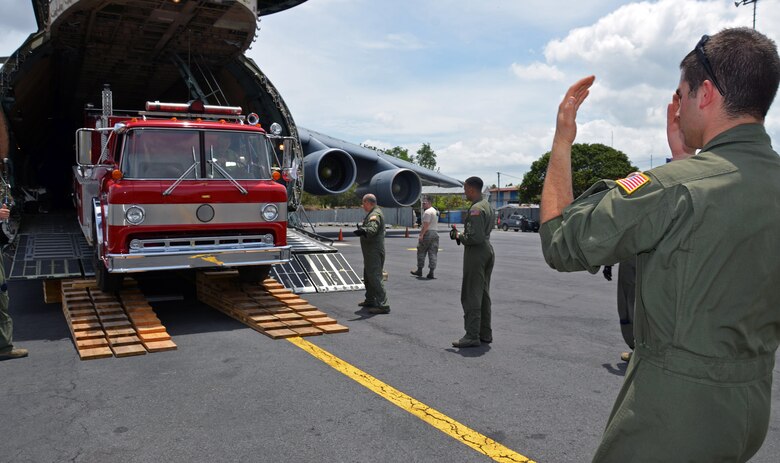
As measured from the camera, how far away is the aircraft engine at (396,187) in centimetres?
1923

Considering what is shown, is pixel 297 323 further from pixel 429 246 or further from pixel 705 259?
pixel 705 259

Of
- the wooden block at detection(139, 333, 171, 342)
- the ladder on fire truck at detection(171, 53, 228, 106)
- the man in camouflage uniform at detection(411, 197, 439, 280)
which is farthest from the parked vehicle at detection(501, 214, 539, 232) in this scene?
the wooden block at detection(139, 333, 171, 342)

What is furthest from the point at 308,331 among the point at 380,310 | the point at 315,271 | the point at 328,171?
the point at 328,171

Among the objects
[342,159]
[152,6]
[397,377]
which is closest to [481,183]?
[397,377]

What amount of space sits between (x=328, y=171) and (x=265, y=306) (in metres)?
8.28

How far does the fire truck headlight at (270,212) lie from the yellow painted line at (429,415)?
256 cm

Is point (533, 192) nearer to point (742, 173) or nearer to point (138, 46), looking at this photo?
point (138, 46)

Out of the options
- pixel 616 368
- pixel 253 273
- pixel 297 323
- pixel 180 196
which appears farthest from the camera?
pixel 253 273

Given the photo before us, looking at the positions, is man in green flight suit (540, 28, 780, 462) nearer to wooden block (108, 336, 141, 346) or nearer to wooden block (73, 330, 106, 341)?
wooden block (108, 336, 141, 346)

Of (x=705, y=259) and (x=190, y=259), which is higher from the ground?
(x=705, y=259)

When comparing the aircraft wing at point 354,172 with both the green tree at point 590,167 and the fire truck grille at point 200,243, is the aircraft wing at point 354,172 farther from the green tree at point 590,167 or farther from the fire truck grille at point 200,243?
the green tree at point 590,167

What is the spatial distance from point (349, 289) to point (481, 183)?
3756 mm

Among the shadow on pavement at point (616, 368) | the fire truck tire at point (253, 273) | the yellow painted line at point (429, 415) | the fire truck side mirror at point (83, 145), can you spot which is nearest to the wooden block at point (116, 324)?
the fire truck side mirror at point (83, 145)

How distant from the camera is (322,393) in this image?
4652mm
